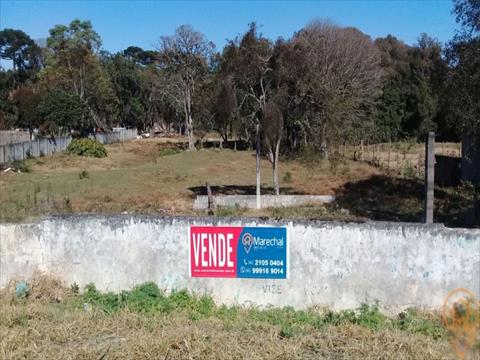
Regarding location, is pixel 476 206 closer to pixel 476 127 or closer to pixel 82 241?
pixel 476 127

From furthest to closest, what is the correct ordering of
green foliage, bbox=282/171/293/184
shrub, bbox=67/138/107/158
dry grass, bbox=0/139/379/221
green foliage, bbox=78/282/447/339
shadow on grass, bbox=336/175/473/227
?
shrub, bbox=67/138/107/158
green foliage, bbox=282/171/293/184
dry grass, bbox=0/139/379/221
shadow on grass, bbox=336/175/473/227
green foliage, bbox=78/282/447/339

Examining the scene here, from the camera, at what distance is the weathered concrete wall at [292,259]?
6.11 m

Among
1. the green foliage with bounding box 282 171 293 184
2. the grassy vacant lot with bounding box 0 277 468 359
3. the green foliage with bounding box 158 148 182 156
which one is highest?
the green foliage with bounding box 158 148 182 156

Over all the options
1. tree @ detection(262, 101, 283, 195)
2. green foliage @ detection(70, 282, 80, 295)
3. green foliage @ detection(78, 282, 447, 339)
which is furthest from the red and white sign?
tree @ detection(262, 101, 283, 195)

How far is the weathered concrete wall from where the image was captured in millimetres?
6109

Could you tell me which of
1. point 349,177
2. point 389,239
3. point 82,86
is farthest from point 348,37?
point 389,239

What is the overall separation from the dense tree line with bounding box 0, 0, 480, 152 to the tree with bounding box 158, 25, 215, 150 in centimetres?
9

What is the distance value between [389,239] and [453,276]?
0.82 meters

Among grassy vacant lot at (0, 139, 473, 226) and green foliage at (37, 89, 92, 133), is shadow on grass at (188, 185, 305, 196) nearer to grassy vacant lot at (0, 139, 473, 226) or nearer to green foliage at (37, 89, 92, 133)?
grassy vacant lot at (0, 139, 473, 226)

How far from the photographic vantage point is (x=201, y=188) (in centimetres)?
2050

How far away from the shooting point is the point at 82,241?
668cm

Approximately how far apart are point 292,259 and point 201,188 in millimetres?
14334

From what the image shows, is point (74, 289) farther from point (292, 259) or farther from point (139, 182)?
point (139, 182)
